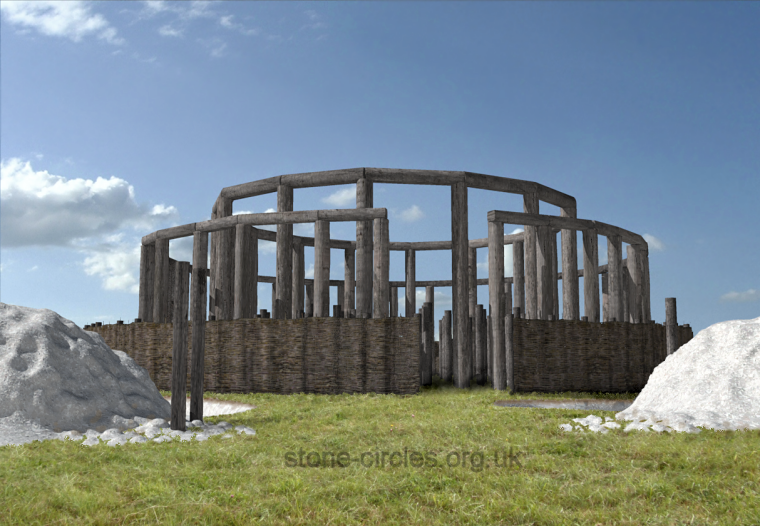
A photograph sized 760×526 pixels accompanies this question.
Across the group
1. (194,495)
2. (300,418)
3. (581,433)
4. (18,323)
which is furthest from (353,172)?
(194,495)

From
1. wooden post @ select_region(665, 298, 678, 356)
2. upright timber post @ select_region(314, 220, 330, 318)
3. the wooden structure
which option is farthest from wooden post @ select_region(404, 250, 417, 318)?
wooden post @ select_region(665, 298, 678, 356)

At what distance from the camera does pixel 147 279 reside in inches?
878

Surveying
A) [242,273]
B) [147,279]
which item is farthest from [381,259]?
[147,279]

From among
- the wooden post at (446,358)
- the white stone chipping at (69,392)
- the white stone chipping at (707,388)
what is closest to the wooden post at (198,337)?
the white stone chipping at (69,392)

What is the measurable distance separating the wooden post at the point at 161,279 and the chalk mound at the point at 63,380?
922 centimetres

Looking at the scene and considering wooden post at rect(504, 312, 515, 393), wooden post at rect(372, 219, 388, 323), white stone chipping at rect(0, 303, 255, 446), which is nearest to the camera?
white stone chipping at rect(0, 303, 255, 446)

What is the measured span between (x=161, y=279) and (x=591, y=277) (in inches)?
547

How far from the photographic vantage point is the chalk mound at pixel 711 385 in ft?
31.0

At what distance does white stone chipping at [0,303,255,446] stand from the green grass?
82 centimetres

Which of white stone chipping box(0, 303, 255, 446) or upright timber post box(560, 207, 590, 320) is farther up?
upright timber post box(560, 207, 590, 320)

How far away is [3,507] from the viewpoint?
Answer: 5.55m

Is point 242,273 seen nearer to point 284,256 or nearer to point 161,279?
point 284,256

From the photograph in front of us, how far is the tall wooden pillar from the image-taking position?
68.1 feet

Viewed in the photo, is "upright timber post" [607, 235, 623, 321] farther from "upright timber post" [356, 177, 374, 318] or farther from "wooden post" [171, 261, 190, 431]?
"wooden post" [171, 261, 190, 431]
